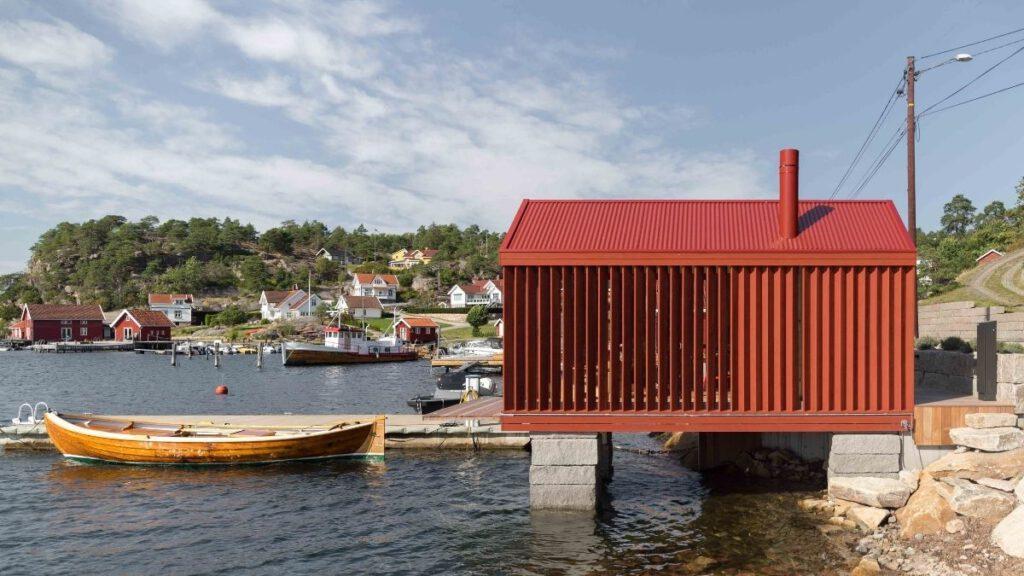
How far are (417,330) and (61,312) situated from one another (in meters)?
61.8

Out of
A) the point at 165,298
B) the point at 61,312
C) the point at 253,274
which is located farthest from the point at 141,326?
the point at 253,274

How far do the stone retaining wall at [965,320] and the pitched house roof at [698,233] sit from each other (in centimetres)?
474

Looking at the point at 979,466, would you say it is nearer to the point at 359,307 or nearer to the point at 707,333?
the point at 707,333

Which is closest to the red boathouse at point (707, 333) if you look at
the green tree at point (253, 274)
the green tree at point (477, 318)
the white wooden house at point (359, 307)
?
the green tree at point (477, 318)

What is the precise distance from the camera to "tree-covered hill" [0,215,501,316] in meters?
154

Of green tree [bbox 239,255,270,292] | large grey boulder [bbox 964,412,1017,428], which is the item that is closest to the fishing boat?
large grey boulder [bbox 964,412,1017,428]

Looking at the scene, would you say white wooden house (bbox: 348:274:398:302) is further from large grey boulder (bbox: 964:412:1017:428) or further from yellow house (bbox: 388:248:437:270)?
large grey boulder (bbox: 964:412:1017:428)

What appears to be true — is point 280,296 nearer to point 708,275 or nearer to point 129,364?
point 129,364

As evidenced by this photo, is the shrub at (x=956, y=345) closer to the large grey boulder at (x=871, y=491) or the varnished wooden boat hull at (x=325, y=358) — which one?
the large grey boulder at (x=871, y=491)

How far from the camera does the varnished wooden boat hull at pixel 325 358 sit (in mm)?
78062

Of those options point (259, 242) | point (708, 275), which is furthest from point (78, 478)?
point (259, 242)

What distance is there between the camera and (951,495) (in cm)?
1358

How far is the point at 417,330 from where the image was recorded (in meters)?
103

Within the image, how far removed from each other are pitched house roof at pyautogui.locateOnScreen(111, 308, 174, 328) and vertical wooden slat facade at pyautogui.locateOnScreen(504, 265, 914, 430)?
114 m
